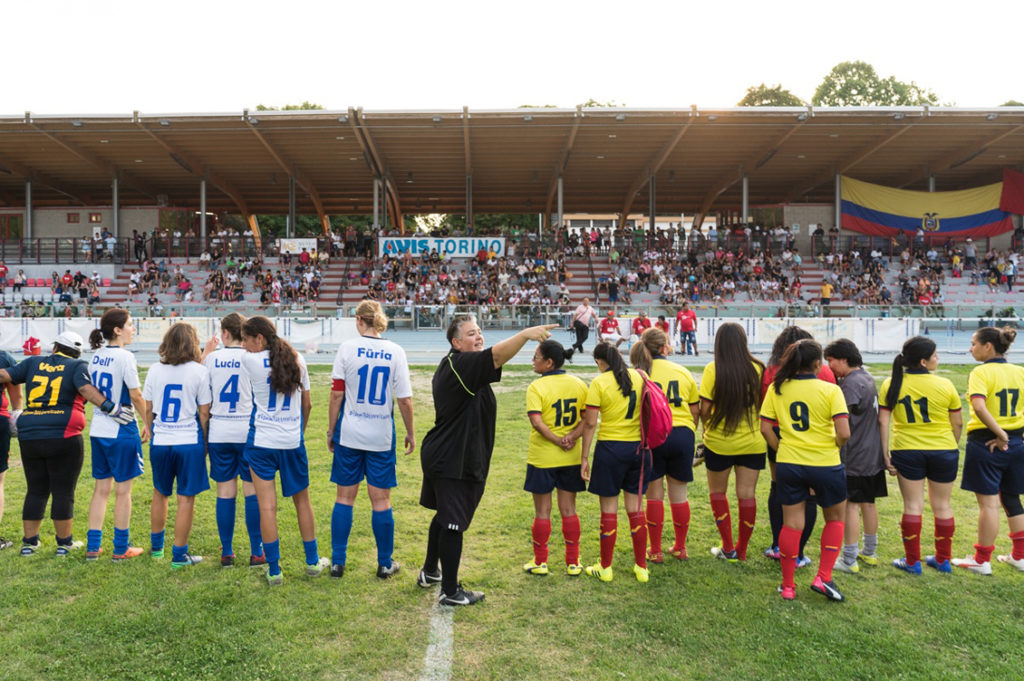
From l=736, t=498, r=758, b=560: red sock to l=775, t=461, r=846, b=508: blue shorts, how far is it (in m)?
0.59

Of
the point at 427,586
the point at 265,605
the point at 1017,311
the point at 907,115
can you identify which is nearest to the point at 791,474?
the point at 427,586

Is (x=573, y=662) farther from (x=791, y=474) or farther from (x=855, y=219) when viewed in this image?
(x=855, y=219)

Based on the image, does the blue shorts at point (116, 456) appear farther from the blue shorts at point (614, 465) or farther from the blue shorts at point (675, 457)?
the blue shorts at point (675, 457)

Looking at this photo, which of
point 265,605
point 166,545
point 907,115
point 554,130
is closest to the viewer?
point 265,605

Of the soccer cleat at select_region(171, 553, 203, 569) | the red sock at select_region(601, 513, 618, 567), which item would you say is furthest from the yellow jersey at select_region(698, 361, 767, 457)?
the soccer cleat at select_region(171, 553, 203, 569)

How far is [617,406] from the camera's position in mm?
4773

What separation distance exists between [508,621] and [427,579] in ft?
2.50

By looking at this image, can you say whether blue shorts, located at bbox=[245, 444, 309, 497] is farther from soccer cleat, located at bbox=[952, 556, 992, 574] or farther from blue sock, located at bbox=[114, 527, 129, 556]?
soccer cleat, located at bbox=[952, 556, 992, 574]

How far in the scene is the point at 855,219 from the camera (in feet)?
121

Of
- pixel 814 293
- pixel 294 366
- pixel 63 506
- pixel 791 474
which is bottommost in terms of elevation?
pixel 63 506

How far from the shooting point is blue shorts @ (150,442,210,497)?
16.3 feet

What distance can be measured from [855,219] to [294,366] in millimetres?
38522

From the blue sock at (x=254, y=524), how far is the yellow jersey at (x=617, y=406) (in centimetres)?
256

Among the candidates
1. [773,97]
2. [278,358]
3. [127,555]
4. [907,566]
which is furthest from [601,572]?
[773,97]
